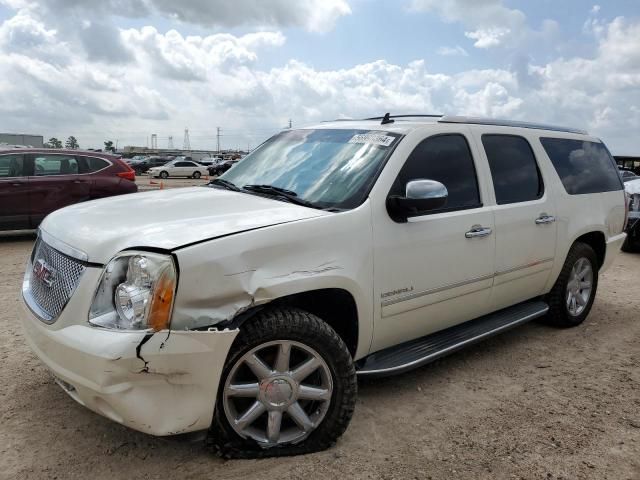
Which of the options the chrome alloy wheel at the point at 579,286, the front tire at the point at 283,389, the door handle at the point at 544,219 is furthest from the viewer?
the chrome alloy wheel at the point at 579,286

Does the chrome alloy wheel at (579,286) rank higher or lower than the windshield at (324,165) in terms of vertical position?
lower

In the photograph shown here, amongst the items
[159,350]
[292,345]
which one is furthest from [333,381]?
[159,350]

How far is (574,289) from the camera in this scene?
4.98 m

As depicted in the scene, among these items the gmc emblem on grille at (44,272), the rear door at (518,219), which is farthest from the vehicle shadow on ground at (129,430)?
the gmc emblem on grille at (44,272)

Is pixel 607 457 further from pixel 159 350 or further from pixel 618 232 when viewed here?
pixel 618 232

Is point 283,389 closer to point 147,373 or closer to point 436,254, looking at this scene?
point 147,373

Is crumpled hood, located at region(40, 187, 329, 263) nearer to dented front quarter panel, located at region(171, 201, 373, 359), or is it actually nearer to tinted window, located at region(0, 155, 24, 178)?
dented front quarter panel, located at region(171, 201, 373, 359)

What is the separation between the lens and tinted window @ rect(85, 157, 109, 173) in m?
9.87

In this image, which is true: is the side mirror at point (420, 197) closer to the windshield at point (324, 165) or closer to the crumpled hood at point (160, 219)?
the windshield at point (324, 165)

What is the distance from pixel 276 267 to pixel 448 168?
1.62 m

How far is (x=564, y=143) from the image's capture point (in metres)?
4.84

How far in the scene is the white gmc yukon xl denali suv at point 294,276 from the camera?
2.31 m

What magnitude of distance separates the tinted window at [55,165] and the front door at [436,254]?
8094mm

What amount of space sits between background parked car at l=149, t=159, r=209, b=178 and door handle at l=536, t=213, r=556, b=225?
41482 millimetres
